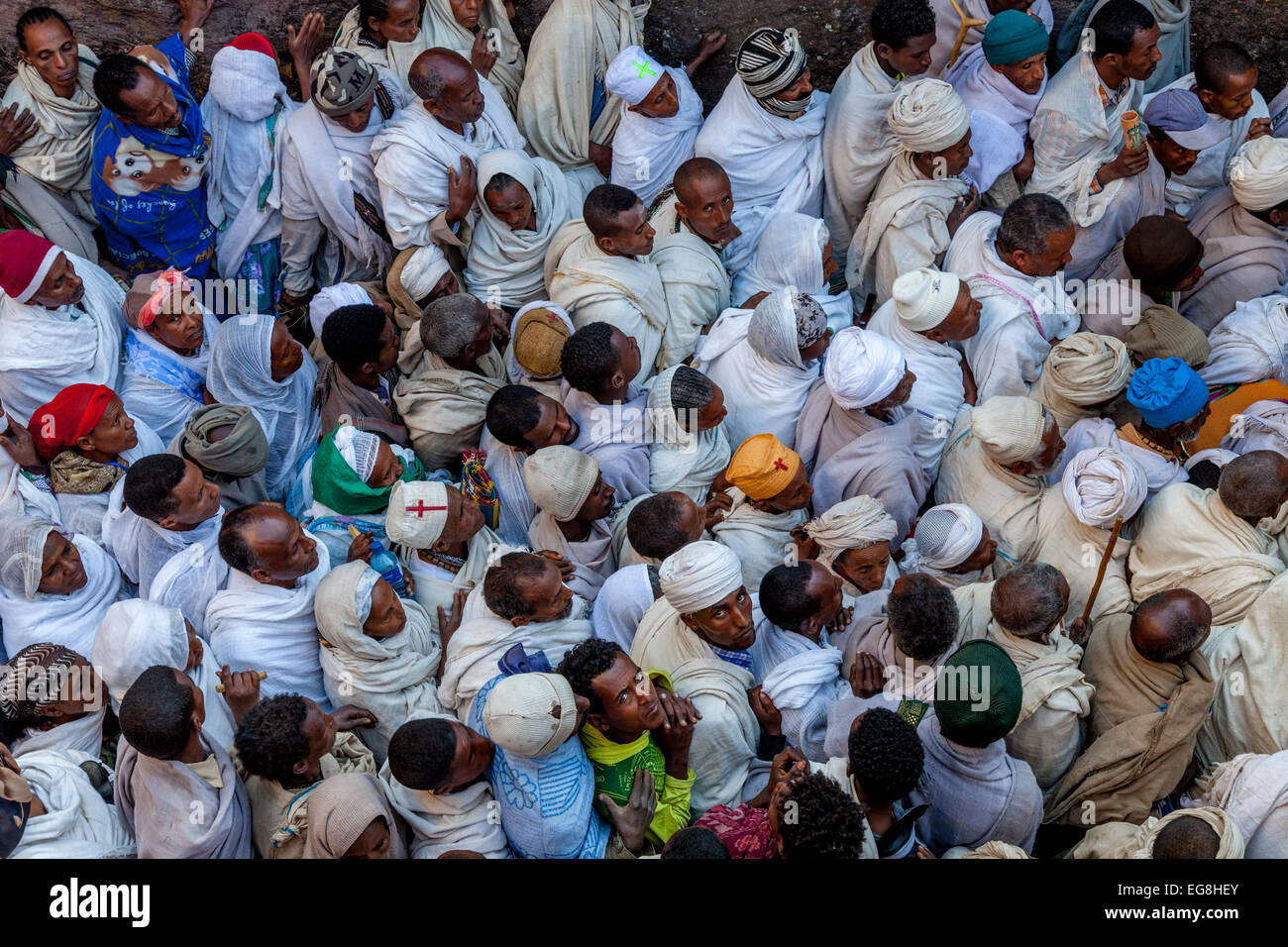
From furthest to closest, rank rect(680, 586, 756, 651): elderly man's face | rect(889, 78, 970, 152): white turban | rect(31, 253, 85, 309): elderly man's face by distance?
rect(889, 78, 970, 152): white turban → rect(31, 253, 85, 309): elderly man's face → rect(680, 586, 756, 651): elderly man's face

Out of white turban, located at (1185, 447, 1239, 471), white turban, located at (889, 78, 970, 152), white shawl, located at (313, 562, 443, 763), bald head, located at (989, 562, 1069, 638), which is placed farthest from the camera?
white turban, located at (889, 78, 970, 152)

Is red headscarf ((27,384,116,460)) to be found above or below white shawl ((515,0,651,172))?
below

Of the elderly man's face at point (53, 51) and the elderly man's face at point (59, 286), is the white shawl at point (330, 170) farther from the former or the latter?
the elderly man's face at point (59, 286)

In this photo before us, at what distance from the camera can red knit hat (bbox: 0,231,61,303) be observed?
6.30m

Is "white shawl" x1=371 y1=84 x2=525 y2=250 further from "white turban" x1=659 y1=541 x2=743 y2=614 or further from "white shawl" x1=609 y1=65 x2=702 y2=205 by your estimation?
"white turban" x1=659 y1=541 x2=743 y2=614

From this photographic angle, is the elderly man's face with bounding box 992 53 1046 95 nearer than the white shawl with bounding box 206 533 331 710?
No

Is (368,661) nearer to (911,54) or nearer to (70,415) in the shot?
(70,415)

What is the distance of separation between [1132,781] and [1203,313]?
2985 millimetres

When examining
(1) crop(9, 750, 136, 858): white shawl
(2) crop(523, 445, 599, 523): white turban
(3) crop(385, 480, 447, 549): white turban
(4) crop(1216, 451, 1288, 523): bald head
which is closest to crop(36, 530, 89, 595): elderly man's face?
(1) crop(9, 750, 136, 858): white shawl

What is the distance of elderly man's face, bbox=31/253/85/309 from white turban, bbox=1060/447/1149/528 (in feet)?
16.0

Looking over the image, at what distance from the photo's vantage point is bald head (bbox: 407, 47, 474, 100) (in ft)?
→ 22.6

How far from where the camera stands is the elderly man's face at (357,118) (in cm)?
700

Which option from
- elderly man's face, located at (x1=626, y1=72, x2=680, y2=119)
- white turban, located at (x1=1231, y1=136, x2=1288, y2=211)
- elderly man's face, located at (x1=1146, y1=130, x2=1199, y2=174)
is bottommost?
elderly man's face, located at (x1=626, y1=72, x2=680, y2=119)

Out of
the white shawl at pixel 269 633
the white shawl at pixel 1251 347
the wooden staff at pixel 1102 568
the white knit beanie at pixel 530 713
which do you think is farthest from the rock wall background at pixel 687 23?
the white knit beanie at pixel 530 713
